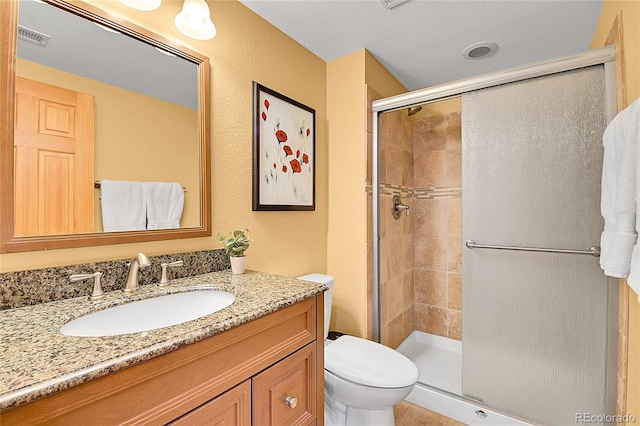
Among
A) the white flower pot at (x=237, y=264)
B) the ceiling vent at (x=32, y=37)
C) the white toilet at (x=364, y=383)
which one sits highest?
the ceiling vent at (x=32, y=37)

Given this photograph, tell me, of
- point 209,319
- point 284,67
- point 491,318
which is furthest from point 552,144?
point 209,319

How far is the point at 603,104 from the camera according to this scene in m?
1.30

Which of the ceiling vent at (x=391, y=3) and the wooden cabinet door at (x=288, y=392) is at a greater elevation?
the ceiling vent at (x=391, y=3)

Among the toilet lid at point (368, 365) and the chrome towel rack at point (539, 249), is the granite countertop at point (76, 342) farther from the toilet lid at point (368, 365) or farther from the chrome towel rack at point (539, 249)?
the chrome towel rack at point (539, 249)

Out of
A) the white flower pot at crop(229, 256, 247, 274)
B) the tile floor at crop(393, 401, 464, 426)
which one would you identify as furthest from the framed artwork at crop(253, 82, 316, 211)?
the tile floor at crop(393, 401, 464, 426)

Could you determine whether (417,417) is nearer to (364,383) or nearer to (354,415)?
(354,415)

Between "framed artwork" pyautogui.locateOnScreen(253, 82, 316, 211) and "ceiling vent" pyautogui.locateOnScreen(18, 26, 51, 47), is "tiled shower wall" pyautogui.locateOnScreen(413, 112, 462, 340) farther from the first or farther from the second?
"ceiling vent" pyautogui.locateOnScreen(18, 26, 51, 47)

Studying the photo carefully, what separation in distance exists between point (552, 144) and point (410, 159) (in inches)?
49.4

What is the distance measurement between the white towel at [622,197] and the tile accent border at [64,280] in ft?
5.46

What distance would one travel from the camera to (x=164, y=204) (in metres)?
1.16

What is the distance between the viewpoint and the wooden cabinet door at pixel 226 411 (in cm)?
67

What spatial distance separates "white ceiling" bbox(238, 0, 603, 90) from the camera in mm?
1481

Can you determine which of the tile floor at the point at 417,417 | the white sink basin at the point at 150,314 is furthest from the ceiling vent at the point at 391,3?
the tile floor at the point at 417,417

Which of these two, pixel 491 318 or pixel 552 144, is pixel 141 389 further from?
pixel 552 144
